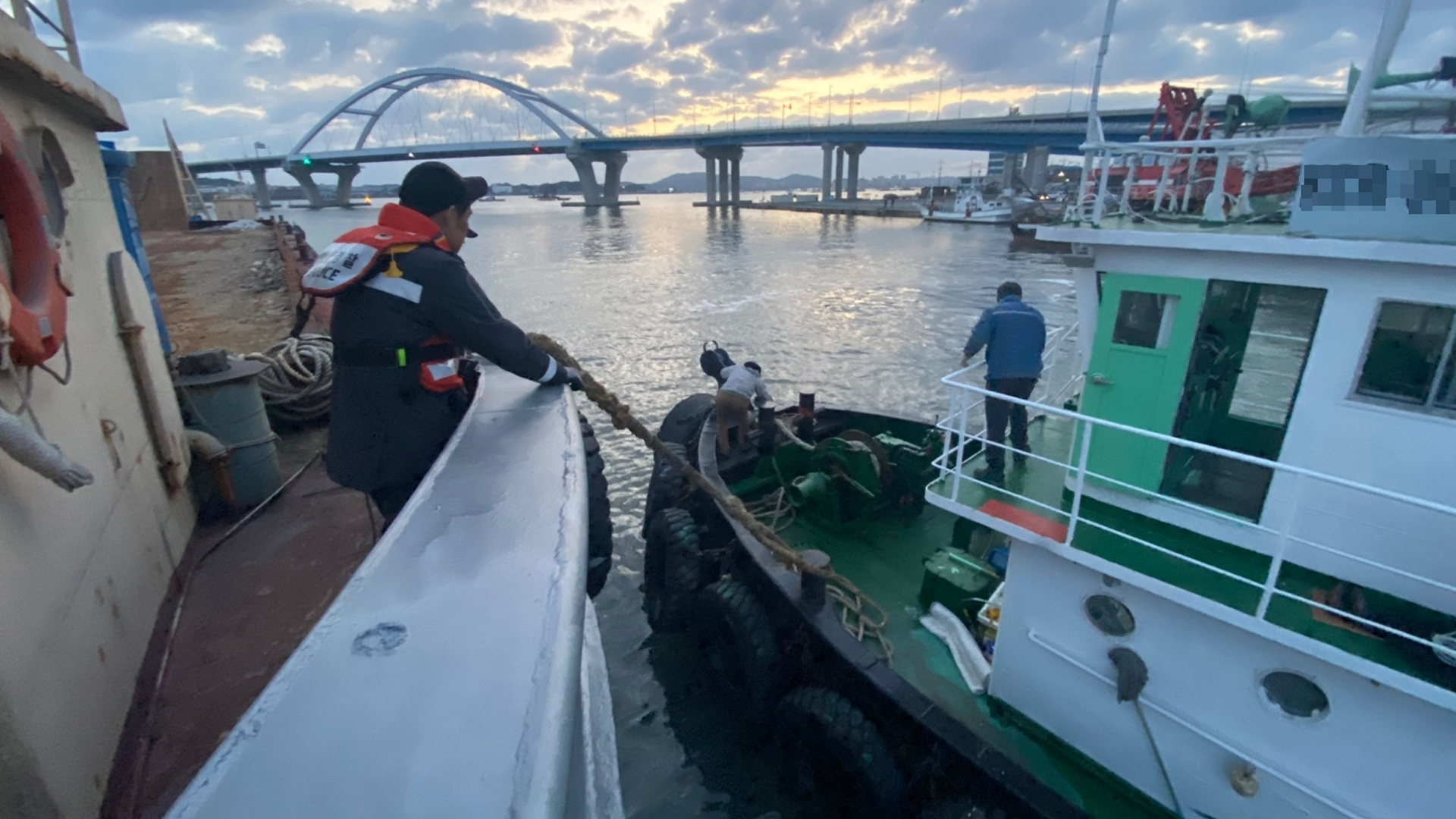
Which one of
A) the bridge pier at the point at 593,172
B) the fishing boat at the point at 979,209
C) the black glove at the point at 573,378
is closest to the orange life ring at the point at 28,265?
the black glove at the point at 573,378

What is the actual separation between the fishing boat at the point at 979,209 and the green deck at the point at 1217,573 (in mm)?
64216

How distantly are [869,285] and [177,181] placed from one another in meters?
29.7

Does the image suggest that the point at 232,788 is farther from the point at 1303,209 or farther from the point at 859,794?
the point at 1303,209

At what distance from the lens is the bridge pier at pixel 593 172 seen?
99.8m

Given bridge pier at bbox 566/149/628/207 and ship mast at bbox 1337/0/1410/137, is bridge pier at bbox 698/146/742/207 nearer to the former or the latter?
bridge pier at bbox 566/149/628/207

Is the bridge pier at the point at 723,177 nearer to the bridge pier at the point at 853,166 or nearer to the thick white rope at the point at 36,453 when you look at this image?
the bridge pier at the point at 853,166

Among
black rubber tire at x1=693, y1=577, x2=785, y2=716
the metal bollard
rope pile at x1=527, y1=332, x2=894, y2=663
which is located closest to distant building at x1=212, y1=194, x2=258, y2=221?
black rubber tire at x1=693, y1=577, x2=785, y2=716

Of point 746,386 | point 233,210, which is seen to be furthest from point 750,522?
point 233,210

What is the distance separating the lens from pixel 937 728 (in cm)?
442

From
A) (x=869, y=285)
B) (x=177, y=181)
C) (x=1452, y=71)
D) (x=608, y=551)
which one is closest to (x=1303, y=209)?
(x=1452, y=71)

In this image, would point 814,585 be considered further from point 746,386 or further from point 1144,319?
point 746,386

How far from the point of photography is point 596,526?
10.5ft

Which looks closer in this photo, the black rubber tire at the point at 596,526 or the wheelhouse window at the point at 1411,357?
the black rubber tire at the point at 596,526

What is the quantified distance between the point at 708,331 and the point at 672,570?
53.4ft
